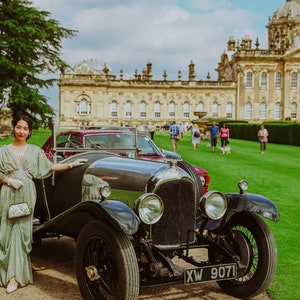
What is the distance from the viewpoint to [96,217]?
526 cm

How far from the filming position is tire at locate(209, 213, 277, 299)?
542 centimetres

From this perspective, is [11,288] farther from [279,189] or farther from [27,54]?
[27,54]

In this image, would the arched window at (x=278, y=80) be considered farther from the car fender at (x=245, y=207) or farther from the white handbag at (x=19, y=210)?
the white handbag at (x=19, y=210)

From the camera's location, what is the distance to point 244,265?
5.41 m

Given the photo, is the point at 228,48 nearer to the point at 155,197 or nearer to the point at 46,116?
the point at 46,116

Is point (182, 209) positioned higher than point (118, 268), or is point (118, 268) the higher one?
point (182, 209)

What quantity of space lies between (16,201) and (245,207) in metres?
2.43

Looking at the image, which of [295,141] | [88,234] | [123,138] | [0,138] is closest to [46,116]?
[0,138]

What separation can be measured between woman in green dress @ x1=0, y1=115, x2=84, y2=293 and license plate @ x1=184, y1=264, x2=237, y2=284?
76.5 inches

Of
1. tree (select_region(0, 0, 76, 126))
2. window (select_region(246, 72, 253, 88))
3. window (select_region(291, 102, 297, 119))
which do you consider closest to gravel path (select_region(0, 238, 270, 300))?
tree (select_region(0, 0, 76, 126))

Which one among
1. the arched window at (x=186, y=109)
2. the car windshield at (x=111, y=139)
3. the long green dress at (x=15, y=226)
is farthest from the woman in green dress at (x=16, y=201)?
the arched window at (x=186, y=109)

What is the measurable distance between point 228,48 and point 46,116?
58.5m

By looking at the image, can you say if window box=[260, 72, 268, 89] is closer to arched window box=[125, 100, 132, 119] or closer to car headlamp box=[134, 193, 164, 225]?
arched window box=[125, 100, 132, 119]

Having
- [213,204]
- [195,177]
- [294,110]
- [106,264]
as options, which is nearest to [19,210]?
[106,264]
